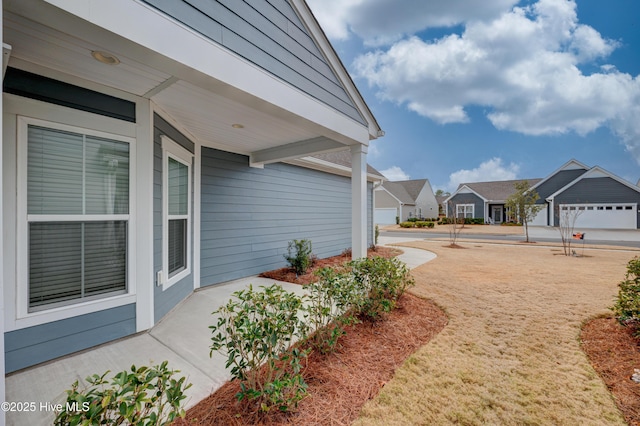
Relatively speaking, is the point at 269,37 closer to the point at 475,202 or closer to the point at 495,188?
the point at 475,202

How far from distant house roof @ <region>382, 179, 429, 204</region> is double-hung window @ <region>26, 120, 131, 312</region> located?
96.4 ft

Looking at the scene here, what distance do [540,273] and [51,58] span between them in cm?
975

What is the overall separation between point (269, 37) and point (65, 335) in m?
3.80

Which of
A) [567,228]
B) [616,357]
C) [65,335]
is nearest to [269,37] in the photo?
[65,335]

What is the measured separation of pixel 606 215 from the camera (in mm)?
20781

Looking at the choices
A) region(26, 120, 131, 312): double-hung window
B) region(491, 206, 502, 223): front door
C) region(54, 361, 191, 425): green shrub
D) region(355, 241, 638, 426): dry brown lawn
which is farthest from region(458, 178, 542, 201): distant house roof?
region(54, 361, 191, 425): green shrub

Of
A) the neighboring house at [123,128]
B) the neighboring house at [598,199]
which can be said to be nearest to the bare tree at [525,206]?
the neighboring house at [598,199]

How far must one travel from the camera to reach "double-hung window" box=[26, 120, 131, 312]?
2619 millimetres

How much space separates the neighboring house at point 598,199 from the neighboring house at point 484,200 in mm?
6613

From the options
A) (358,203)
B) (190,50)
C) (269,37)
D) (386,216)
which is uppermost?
(269,37)

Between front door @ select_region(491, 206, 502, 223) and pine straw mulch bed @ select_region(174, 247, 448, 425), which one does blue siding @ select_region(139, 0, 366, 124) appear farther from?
front door @ select_region(491, 206, 502, 223)

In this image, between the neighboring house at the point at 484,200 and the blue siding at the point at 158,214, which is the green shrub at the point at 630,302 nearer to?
the blue siding at the point at 158,214

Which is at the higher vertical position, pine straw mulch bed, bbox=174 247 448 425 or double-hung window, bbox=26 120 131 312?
double-hung window, bbox=26 120 131 312

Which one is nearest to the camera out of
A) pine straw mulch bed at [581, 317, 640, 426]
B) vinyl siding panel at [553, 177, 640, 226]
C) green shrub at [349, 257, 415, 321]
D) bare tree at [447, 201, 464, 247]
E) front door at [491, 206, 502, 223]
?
pine straw mulch bed at [581, 317, 640, 426]
